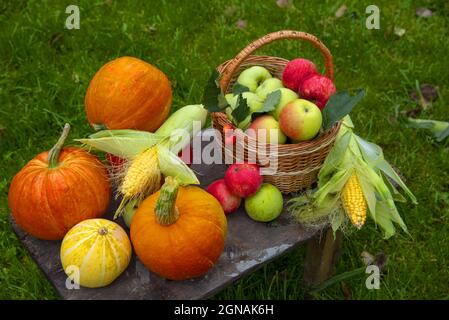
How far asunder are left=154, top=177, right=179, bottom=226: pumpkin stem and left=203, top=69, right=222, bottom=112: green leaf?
1.58 ft

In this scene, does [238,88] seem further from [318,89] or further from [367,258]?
[367,258]

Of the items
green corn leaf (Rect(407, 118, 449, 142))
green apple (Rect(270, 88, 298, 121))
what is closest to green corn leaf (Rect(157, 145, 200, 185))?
green apple (Rect(270, 88, 298, 121))

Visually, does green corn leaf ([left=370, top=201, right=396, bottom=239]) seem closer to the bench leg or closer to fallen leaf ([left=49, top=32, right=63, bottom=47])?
the bench leg

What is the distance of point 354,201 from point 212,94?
2.40 feet

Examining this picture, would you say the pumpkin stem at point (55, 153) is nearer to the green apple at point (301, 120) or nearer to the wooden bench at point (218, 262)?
the wooden bench at point (218, 262)

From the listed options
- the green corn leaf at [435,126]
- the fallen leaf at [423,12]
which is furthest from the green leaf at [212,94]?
the fallen leaf at [423,12]

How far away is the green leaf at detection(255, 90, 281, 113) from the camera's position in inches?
92.6

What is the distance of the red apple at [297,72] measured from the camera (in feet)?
8.09

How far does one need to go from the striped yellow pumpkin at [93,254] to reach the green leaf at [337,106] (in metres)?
0.96

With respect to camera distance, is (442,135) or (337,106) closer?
(337,106)

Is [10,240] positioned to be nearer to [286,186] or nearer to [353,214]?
[286,186]

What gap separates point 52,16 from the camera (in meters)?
4.23

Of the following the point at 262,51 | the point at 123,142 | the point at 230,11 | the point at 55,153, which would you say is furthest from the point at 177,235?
the point at 230,11

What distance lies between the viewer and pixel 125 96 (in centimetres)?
233
